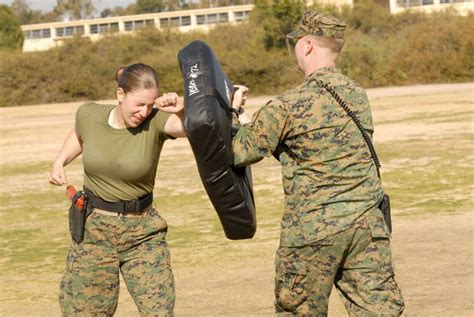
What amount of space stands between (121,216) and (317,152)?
1.34m

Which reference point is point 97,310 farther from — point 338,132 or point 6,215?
point 6,215

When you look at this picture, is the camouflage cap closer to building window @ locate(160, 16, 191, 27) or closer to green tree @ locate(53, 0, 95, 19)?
building window @ locate(160, 16, 191, 27)

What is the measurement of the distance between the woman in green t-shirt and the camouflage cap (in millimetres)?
942

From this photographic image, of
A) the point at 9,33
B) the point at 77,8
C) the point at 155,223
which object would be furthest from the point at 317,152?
the point at 77,8

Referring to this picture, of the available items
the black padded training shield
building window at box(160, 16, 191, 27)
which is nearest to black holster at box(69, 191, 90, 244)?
the black padded training shield

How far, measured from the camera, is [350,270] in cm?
521

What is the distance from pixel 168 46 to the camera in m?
63.4

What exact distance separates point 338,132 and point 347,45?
48.6 metres

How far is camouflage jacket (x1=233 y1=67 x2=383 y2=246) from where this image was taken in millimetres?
5086

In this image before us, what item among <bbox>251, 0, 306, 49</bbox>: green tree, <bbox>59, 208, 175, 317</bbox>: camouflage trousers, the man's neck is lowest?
<bbox>251, 0, 306, 49</bbox>: green tree

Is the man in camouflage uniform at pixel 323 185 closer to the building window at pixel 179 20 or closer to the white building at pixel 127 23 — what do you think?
the white building at pixel 127 23

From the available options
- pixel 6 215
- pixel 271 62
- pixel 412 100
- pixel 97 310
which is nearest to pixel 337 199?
pixel 97 310

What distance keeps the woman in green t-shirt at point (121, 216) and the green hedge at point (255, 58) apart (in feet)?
133

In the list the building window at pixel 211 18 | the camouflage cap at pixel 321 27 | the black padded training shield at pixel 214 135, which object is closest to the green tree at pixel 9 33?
the building window at pixel 211 18
